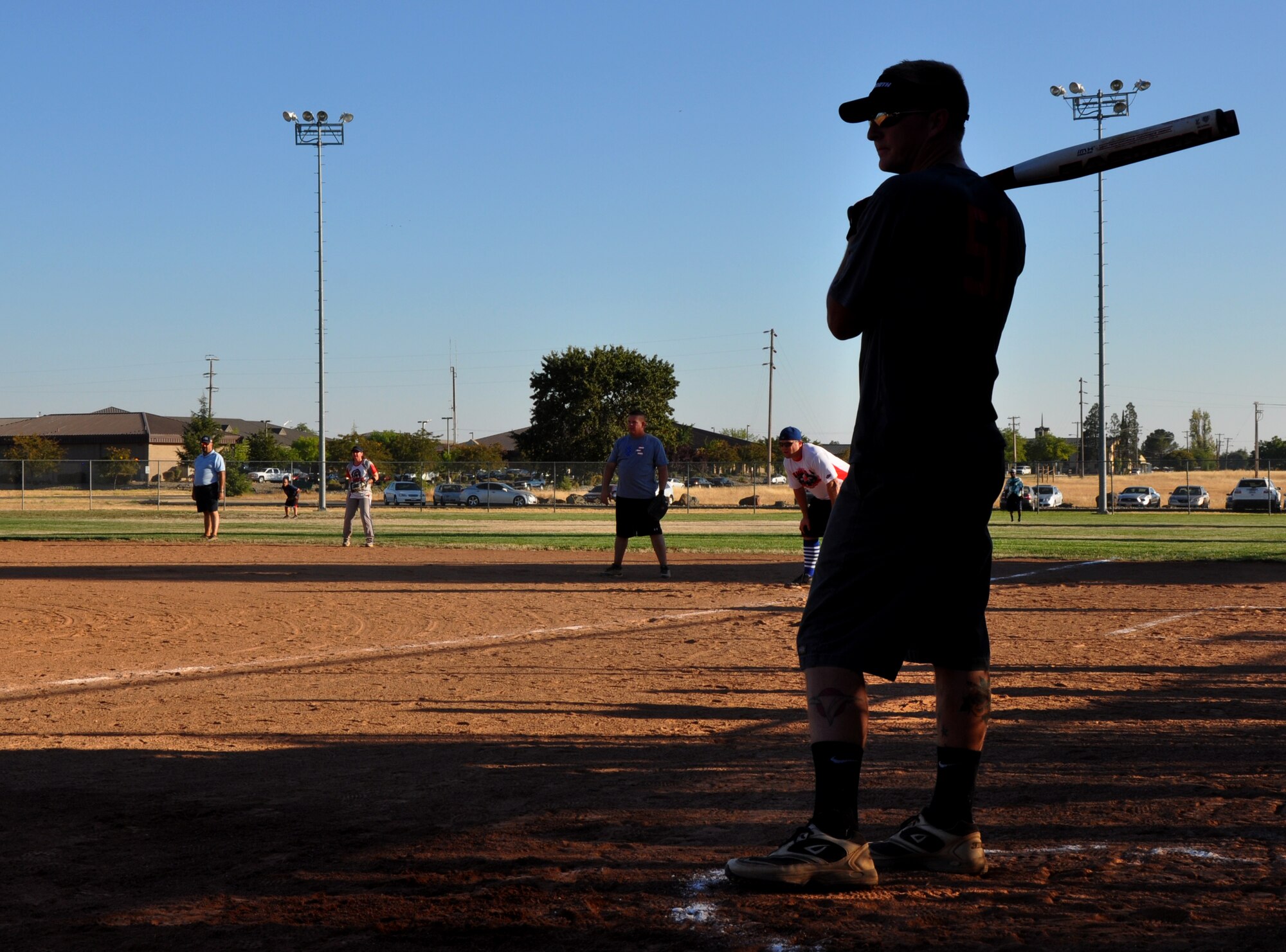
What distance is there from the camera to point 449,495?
5278cm

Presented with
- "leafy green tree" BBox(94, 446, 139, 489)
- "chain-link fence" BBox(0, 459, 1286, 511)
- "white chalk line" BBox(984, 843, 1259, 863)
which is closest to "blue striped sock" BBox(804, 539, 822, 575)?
"white chalk line" BBox(984, 843, 1259, 863)

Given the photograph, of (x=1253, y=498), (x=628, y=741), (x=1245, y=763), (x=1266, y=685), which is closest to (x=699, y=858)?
(x=628, y=741)

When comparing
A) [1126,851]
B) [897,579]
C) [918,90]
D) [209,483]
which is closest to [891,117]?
[918,90]

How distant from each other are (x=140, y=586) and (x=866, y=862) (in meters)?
11.1

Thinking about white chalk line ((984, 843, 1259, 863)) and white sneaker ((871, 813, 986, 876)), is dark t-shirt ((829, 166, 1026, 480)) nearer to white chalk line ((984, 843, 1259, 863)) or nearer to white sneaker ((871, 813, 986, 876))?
white sneaker ((871, 813, 986, 876))

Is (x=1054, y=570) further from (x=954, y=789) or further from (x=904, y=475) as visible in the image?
(x=904, y=475)

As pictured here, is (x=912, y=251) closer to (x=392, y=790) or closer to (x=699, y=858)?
(x=699, y=858)

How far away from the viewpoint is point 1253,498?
170 feet

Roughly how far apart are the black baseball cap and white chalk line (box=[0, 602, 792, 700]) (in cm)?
516

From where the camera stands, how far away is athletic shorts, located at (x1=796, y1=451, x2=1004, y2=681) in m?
3.06

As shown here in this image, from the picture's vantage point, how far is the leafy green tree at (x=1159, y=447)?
475ft

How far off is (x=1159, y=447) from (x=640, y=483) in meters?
157

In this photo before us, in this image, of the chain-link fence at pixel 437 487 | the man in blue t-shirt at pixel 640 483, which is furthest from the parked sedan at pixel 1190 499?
the man in blue t-shirt at pixel 640 483

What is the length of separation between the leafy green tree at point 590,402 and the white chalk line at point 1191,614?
222 ft
